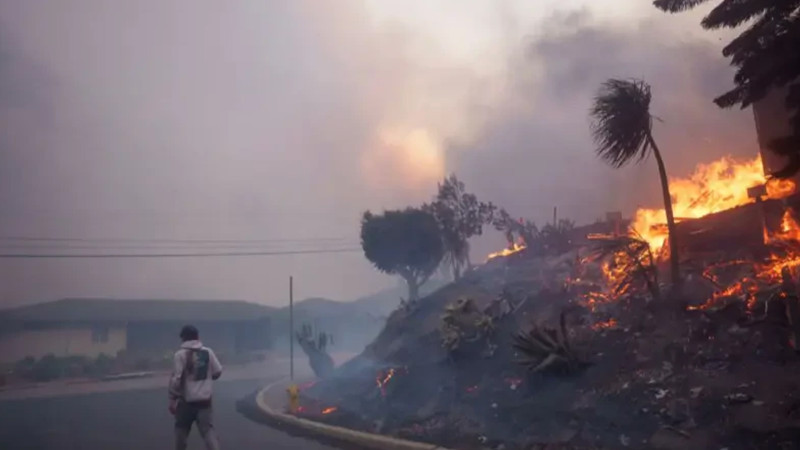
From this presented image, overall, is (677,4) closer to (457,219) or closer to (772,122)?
(772,122)

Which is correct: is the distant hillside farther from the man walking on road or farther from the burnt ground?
the man walking on road

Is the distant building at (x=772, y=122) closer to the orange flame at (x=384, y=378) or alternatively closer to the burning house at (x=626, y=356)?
the burning house at (x=626, y=356)

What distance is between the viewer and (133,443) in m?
11.7

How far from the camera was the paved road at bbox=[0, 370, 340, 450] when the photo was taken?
11.4 m

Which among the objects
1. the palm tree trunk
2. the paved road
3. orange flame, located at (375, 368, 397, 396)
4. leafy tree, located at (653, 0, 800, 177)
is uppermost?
leafy tree, located at (653, 0, 800, 177)

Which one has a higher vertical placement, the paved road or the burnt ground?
the burnt ground

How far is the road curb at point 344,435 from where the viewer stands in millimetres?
9680

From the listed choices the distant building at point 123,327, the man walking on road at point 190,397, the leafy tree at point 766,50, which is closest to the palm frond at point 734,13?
the leafy tree at point 766,50

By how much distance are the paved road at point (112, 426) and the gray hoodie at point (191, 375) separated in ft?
14.5

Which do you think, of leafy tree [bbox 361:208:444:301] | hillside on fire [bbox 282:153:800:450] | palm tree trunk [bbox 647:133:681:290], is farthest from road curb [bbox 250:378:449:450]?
leafy tree [bbox 361:208:444:301]

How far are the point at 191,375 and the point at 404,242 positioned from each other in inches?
972

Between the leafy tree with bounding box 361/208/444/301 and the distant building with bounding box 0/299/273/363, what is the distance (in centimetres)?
2215

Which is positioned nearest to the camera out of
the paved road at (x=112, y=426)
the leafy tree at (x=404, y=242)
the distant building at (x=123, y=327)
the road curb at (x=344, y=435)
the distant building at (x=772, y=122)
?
the road curb at (x=344, y=435)

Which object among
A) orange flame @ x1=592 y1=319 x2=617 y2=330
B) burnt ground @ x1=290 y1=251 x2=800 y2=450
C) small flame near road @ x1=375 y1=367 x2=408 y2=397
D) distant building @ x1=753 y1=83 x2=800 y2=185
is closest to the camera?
burnt ground @ x1=290 y1=251 x2=800 y2=450
